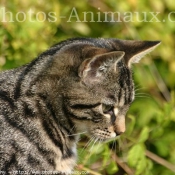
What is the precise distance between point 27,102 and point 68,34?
172 centimetres

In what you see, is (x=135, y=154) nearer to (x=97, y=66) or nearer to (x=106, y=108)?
(x=106, y=108)

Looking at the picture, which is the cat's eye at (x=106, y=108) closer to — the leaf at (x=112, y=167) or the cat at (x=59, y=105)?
the cat at (x=59, y=105)

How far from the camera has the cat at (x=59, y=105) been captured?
122 inches

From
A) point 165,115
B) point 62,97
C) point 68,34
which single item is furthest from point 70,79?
point 68,34

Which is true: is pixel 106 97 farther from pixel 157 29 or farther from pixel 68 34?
pixel 157 29

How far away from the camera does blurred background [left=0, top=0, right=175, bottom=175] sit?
3756mm

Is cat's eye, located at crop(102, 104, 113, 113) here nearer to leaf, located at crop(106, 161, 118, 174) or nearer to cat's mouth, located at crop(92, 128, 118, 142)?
cat's mouth, located at crop(92, 128, 118, 142)

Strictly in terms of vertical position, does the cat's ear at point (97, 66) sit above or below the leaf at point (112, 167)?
above

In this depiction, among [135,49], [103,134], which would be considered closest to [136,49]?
[135,49]

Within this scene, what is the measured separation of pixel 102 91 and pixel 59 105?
20cm

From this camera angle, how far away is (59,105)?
3188mm

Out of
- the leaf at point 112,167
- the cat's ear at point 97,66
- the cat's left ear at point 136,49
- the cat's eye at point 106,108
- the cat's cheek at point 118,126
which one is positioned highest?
the cat's left ear at point 136,49

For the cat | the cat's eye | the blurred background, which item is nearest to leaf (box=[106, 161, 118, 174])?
the blurred background

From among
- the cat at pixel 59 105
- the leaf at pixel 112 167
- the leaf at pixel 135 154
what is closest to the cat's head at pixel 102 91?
the cat at pixel 59 105
